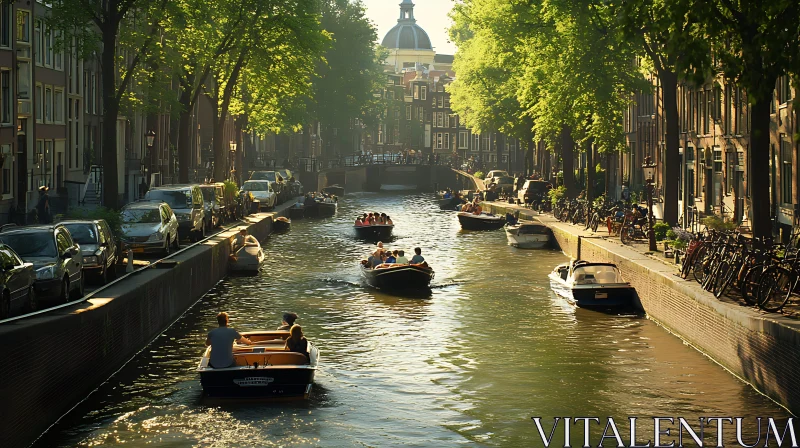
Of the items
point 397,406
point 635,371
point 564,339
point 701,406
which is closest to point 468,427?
point 397,406

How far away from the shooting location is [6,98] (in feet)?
170

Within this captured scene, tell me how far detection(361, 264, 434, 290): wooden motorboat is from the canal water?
509 mm

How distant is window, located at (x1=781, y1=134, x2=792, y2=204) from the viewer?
44219 millimetres

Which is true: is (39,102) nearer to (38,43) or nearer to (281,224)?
(38,43)

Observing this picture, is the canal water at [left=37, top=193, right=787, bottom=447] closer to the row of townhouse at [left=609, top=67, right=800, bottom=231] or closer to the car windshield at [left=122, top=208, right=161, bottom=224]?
the car windshield at [left=122, top=208, right=161, bottom=224]

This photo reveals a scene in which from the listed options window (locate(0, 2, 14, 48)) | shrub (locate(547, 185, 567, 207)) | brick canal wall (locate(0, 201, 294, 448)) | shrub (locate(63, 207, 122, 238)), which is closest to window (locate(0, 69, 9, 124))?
window (locate(0, 2, 14, 48))

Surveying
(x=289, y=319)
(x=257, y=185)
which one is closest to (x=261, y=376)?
(x=289, y=319)

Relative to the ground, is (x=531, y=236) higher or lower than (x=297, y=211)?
lower

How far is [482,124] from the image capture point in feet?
291

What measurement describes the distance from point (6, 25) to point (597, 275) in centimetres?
2743

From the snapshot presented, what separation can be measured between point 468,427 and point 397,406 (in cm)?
203

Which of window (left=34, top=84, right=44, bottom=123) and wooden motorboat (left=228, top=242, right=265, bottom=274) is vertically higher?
window (left=34, top=84, right=44, bottom=123)

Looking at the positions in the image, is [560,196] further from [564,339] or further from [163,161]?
[564,339]

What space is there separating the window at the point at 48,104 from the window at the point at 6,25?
720 centimetres
